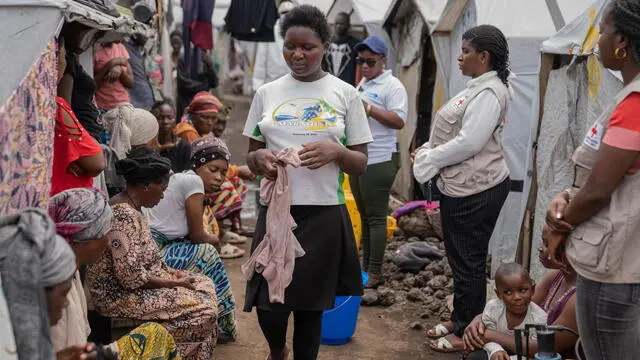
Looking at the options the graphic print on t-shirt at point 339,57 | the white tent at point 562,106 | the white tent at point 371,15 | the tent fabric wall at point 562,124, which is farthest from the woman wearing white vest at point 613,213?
the white tent at point 371,15

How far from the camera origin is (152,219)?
15.2 ft

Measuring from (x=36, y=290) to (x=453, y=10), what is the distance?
6270mm

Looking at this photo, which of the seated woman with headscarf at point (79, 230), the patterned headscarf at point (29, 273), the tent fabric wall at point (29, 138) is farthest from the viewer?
the seated woman with headscarf at point (79, 230)

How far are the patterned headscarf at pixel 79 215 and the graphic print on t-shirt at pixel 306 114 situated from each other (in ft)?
3.27

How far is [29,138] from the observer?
258 cm

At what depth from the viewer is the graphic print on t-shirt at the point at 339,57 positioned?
32.5ft

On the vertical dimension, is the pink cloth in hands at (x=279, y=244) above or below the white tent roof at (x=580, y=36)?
below

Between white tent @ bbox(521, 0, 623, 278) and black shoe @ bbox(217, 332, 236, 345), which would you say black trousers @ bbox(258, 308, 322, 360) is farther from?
white tent @ bbox(521, 0, 623, 278)

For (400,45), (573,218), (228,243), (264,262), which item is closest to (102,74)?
(228,243)

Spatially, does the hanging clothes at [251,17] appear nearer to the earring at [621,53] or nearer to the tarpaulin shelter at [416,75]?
the tarpaulin shelter at [416,75]

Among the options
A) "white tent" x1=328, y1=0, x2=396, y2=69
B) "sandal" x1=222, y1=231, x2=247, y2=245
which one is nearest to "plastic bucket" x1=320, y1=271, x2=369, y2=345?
"sandal" x1=222, y1=231, x2=247, y2=245

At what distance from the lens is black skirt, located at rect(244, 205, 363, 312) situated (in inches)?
135

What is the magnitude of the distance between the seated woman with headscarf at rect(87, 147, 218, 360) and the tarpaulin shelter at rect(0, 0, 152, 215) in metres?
0.82

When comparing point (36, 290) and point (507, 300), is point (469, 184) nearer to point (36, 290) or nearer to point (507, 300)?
point (507, 300)
